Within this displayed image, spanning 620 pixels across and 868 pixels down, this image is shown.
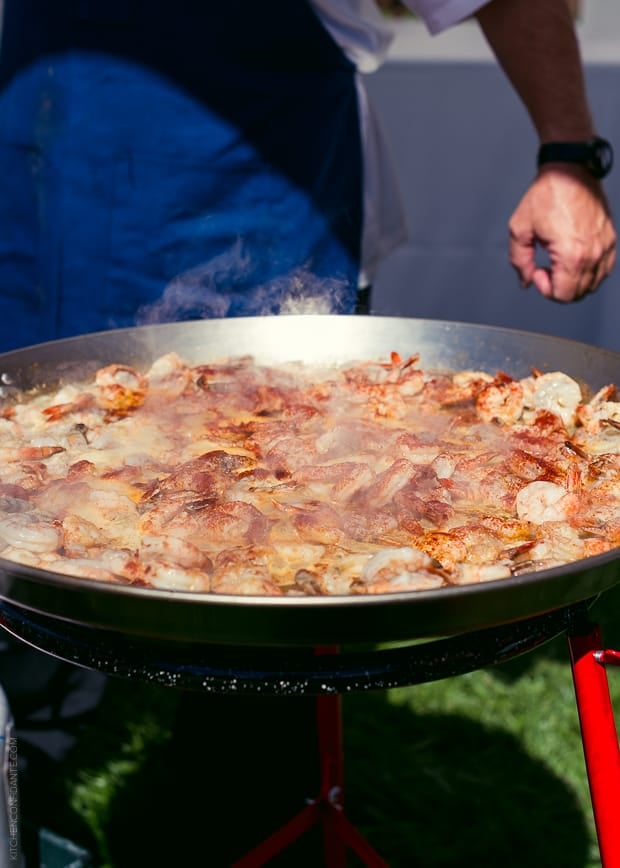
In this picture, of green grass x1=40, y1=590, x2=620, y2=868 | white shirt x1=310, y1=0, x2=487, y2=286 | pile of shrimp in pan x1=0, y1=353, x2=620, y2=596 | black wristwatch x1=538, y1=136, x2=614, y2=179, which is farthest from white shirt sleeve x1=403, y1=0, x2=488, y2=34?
green grass x1=40, y1=590, x2=620, y2=868

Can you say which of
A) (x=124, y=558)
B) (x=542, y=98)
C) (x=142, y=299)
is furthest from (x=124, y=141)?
(x=124, y=558)

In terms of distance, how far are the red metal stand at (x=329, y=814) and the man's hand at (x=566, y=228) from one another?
125 centimetres

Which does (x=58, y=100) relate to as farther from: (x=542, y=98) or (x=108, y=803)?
(x=108, y=803)

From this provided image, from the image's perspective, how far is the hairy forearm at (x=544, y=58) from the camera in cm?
249

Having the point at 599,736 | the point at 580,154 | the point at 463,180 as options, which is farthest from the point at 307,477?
the point at 463,180

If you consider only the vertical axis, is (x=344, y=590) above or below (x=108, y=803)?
→ above

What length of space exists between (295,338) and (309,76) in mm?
1075

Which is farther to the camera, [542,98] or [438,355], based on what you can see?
[542,98]

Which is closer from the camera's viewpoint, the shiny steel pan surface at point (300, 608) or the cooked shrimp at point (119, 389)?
the shiny steel pan surface at point (300, 608)

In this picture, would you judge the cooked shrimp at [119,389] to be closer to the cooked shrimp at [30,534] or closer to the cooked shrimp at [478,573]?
the cooked shrimp at [30,534]

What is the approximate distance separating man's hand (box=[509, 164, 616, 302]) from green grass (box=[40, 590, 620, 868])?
1363 millimetres

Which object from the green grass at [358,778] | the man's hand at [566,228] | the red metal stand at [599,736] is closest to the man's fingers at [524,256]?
the man's hand at [566,228]

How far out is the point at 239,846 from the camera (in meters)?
2.66

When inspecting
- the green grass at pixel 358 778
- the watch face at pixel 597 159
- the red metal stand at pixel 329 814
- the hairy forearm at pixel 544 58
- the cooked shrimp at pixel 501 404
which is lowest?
→ the green grass at pixel 358 778
